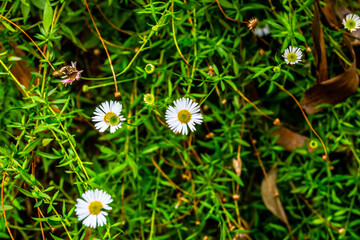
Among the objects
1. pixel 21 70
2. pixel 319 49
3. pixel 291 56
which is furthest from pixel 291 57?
pixel 21 70

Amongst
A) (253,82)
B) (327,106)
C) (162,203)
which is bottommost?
(162,203)

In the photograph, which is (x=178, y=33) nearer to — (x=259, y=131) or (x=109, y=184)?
(x=259, y=131)

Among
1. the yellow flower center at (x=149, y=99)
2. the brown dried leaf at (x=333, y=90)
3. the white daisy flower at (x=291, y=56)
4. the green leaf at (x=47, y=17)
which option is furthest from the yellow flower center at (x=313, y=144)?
the green leaf at (x=47, y=17)

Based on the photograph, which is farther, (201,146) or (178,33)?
(201,146)

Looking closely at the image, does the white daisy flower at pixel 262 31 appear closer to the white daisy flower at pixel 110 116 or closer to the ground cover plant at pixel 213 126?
the ground cover plant at pixel 213 126

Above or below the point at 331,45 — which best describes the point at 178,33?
above

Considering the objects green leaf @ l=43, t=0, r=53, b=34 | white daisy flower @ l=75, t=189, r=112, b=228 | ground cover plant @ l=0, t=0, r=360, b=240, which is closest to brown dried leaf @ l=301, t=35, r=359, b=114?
ground cover plant @ l=0, t=0, r=360, b=240

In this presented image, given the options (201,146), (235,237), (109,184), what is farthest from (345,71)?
(109,184)
